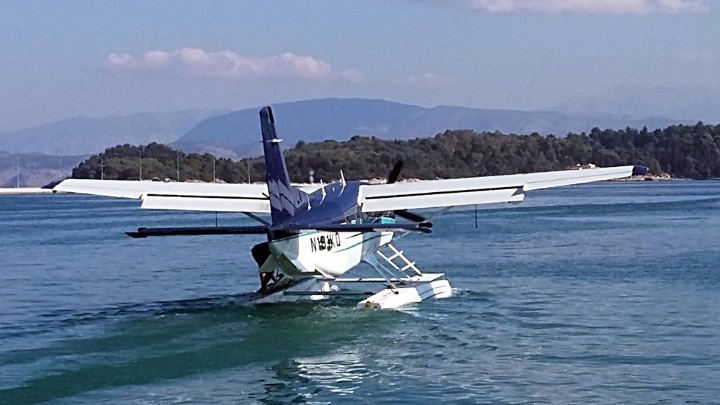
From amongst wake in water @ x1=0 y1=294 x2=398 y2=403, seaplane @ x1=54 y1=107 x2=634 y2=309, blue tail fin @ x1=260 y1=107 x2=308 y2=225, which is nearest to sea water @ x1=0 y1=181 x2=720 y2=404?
wake in water @ x1=0 y1=294 x2=398 y2=403

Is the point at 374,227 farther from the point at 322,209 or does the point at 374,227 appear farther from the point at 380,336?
the point at 322,209

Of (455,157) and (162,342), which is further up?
(455,157)

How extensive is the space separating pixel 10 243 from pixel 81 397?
3507 centimetres

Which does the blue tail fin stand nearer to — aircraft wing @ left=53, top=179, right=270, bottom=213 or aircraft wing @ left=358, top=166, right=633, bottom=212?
aircraft wing @ left=53, top=179, right=270, bottom=213

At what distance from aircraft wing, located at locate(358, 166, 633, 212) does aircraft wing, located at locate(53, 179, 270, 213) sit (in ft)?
6.92

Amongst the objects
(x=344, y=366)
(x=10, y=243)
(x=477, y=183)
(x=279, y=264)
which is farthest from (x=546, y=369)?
(x=10, y=243)

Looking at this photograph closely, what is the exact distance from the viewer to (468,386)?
14516 millimetres

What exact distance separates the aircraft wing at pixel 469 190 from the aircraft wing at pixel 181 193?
83.0 inches

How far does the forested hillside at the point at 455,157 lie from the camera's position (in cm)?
14638

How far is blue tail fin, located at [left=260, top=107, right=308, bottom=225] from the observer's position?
19453 mm

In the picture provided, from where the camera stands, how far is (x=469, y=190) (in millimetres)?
22828

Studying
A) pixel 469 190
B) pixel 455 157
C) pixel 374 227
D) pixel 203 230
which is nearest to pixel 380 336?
pixel 374 227

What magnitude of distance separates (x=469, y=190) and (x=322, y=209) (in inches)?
→ 138

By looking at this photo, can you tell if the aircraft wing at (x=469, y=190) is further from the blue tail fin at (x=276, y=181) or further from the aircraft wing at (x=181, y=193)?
the blue tail fin at (x=276, y=181)
